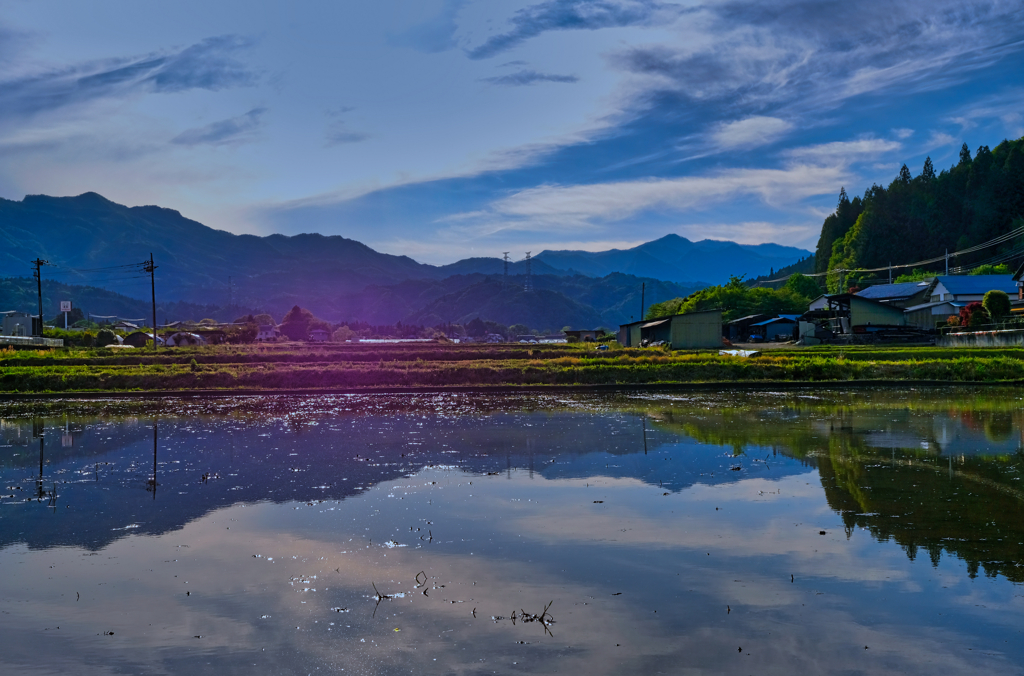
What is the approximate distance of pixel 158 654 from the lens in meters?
6.32

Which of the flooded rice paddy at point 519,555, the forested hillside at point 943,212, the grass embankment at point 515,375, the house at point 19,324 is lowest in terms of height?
the flooded rice paddy at point 519,555

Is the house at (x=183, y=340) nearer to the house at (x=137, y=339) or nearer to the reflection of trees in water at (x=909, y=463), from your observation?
the house at (x=137, y=339)

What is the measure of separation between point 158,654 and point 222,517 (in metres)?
4.58

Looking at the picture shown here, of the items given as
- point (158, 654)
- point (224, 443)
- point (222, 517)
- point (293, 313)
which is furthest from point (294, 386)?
point (293, 313)

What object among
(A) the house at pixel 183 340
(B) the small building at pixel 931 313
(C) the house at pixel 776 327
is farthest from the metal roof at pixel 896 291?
(A) the house at pixel 183 340

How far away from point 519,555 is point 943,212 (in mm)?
131972

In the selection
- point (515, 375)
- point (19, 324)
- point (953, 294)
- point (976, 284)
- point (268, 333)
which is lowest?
point (515, 375)

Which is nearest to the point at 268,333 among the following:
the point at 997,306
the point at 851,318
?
the point at 851,318

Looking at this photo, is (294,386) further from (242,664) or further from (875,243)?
(875,243)

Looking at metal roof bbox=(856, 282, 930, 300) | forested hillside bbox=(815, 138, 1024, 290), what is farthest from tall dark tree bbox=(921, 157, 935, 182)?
metal roof bbox=(856, 282, 930, 300)

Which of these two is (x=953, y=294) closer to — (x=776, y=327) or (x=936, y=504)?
(x=776, y=327)

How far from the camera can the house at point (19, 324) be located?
76500 millimetres

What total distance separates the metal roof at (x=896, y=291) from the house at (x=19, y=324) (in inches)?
3330

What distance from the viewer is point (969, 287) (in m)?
68.8
